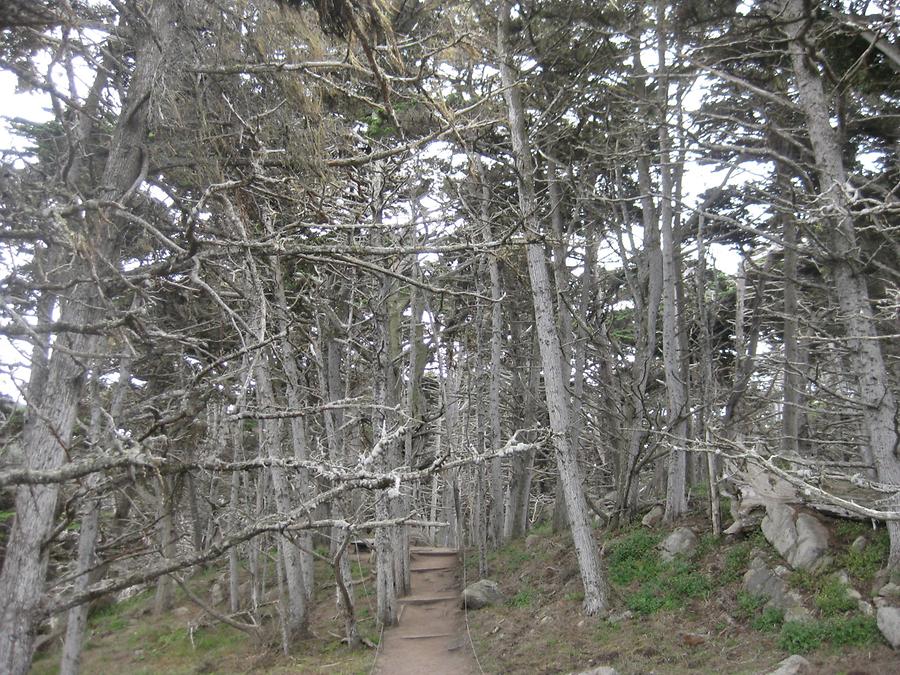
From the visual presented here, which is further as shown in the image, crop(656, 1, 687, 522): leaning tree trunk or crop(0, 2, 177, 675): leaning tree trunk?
crop(656, 1, 687, 522): leaning tree trunk

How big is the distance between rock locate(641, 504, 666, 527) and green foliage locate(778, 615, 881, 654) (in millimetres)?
4647

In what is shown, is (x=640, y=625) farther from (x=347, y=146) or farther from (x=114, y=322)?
(x=114, y=322)

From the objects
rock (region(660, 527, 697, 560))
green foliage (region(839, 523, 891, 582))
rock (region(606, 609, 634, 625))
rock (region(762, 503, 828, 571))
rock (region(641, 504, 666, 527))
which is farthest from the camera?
rock (region(641, 504, 666, 527))

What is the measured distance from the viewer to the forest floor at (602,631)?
26.1ft

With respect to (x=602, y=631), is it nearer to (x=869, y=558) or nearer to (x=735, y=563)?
(x=735, y=563)

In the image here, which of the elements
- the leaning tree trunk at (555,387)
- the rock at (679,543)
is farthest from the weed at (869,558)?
the leaning tree trunk at (555,387)

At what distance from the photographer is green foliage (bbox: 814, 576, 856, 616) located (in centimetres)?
805

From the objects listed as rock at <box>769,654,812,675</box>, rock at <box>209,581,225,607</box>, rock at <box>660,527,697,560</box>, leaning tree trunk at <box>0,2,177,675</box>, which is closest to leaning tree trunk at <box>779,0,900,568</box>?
rock at <box>769,654,812,675</box>

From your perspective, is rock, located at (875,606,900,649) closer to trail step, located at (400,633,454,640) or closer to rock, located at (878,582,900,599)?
rock, located at (878,582,900,599)

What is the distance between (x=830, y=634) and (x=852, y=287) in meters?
4.21

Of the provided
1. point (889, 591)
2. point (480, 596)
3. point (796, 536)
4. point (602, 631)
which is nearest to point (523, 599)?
point (480, 596)

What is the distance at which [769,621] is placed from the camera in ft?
28.1

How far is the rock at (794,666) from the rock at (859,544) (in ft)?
7.56

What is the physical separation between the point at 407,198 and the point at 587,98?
399 cm
